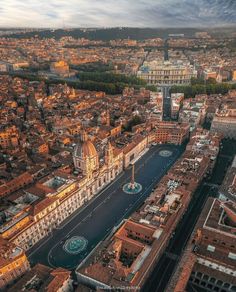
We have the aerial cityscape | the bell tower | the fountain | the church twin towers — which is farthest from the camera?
the bell tower

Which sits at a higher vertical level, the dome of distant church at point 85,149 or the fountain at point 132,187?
the dome of distant church at point 85,149

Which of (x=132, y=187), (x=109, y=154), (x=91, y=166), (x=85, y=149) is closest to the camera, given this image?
(x=85, y=149)

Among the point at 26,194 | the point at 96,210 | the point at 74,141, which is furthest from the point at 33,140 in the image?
the point at 96,210

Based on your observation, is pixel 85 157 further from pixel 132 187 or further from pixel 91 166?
pixel 132 187

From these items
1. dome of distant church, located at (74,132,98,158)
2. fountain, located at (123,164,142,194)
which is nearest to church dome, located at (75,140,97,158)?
dome of distant church, located at (74,132,98,158)

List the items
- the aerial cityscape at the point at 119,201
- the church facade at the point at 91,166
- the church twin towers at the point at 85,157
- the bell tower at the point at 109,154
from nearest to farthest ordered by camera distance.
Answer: the aerial cityscape at the point at 119,201
the church twin towers at the point at 85,157
the church facade at the point at 91,166
the bell tower at the point at 109,154

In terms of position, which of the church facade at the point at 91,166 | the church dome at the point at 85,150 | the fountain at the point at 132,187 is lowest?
the fountain at the point at 132,187

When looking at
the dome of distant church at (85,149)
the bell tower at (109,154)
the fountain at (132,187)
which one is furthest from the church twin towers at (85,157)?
the fountain at (132,187)

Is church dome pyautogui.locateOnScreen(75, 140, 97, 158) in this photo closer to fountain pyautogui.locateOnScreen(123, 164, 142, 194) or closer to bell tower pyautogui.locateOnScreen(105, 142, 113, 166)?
bell tower pyautogui.locateOnScreen(105, 142, 113, 166)

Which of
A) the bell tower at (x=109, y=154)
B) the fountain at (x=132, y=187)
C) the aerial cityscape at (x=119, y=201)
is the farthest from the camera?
the bell tower at (x=109, y=154)

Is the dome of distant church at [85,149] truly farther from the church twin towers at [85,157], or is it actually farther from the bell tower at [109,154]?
the bell tower at [109,154]

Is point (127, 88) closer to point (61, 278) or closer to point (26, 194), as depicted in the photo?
point (26, 194)

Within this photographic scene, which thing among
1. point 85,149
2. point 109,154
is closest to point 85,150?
point 85,149
